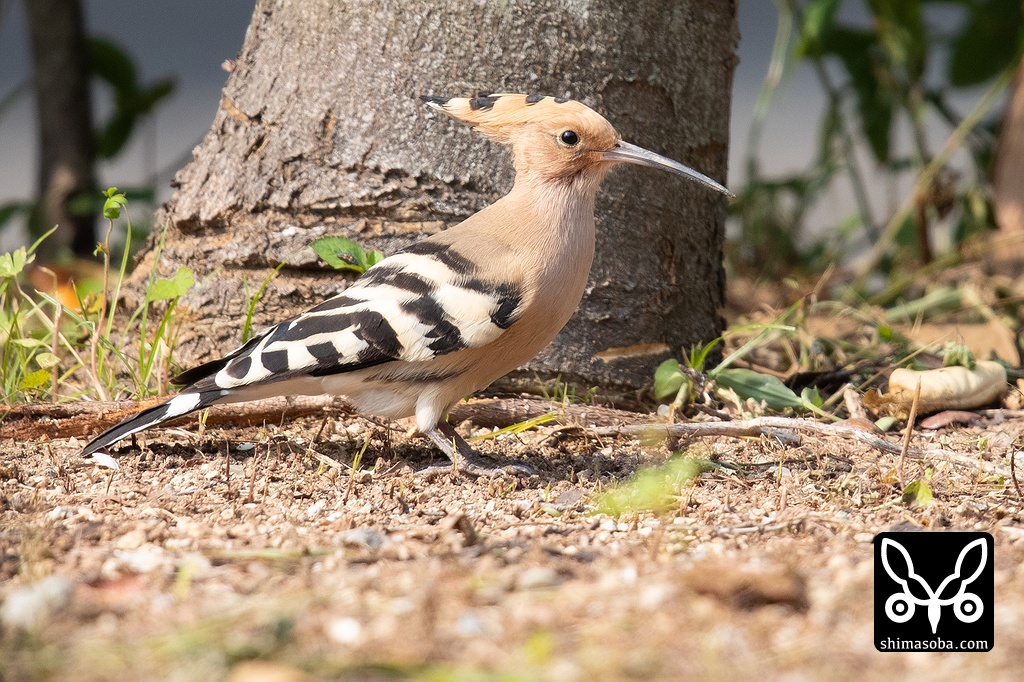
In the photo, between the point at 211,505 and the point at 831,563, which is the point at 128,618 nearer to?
the point at 211,505

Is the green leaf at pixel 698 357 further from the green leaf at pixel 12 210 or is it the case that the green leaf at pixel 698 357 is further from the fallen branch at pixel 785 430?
the green leaf at pixel 12 210

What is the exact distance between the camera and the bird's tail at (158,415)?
2445mm

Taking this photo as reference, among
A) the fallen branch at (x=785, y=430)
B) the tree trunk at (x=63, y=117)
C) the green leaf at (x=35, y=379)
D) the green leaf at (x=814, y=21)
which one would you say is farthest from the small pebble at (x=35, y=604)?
the tree trunk at (x=63, y=117)

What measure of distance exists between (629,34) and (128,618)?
7.21ft

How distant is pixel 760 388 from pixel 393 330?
113 cm

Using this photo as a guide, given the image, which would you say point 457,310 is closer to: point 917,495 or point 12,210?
point 917,495

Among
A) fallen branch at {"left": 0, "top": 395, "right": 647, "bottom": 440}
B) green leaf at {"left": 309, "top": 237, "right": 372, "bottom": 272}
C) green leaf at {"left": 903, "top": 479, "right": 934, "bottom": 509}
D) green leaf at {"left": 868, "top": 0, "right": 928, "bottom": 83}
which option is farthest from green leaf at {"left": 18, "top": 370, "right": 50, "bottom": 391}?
green leaf at {"left": 868, "top": 0, "right": 928, "bottom": 83}

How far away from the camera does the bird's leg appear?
2.50m

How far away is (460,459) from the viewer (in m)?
2.55

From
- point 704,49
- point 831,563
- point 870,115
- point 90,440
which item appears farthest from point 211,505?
point 870,115

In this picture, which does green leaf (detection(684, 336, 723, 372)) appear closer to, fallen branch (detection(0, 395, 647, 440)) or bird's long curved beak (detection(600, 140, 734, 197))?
fallen branch (detection(0, 395, 647, 440))

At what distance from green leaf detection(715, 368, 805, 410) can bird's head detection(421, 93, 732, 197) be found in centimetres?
58

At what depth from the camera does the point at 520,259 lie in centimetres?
255

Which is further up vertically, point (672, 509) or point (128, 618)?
point (128, 618)
